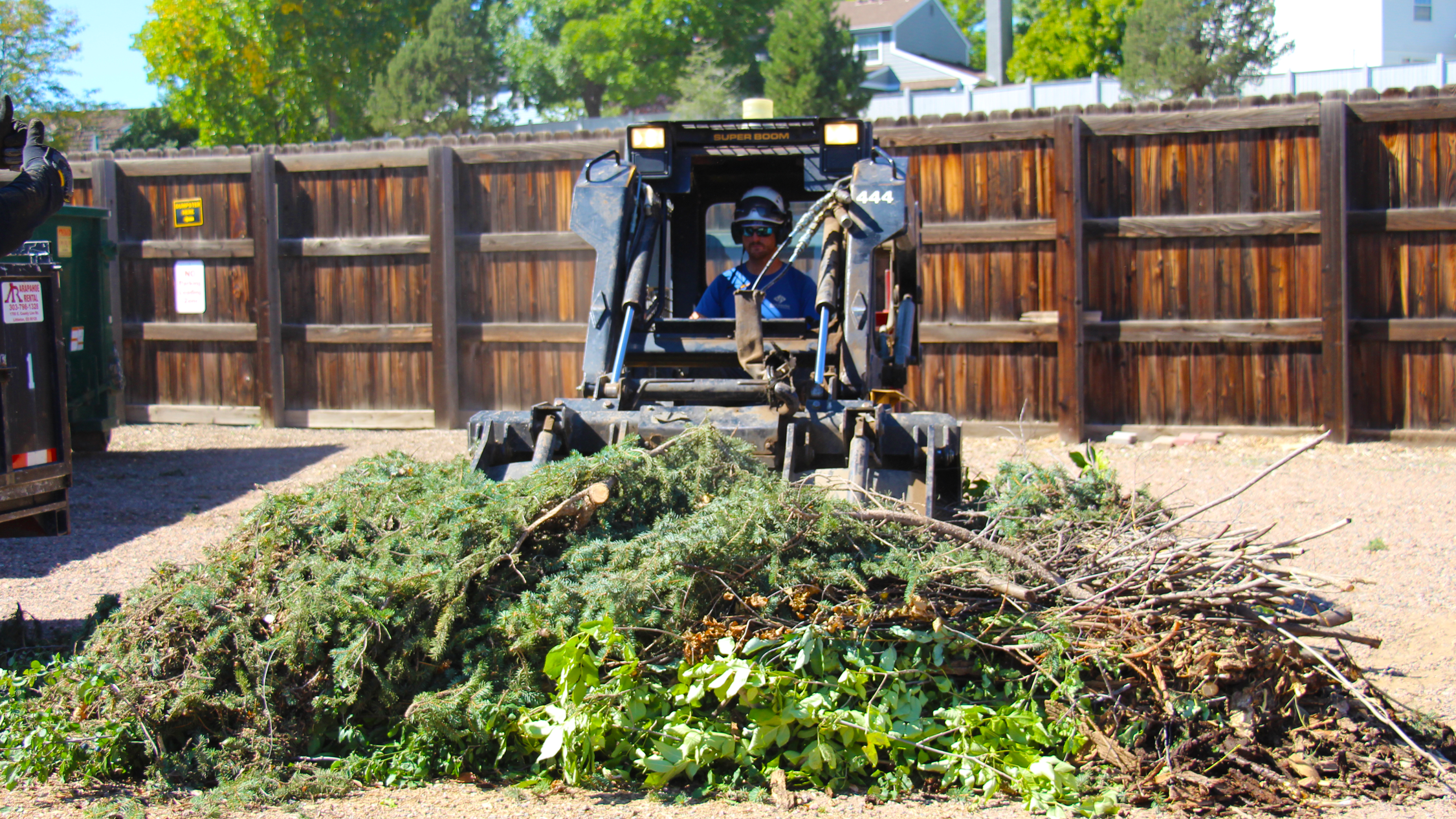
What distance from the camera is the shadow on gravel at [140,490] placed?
23.6ft

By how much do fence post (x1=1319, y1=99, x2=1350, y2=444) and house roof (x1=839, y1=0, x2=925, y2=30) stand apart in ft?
173

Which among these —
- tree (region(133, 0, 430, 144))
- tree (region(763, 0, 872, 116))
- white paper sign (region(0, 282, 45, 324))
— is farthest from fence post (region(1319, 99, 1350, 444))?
tree (region(133, 0, 430, 144))

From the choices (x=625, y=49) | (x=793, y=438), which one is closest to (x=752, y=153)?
(x=793, y=438)

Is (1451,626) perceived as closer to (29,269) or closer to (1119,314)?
(1119,314)

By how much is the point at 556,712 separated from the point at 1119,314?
7.89m

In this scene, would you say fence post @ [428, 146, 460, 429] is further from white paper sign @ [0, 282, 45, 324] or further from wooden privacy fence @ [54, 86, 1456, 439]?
white paper sign @ [0, 282, 45, 324]

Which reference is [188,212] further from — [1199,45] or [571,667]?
[1199,45]

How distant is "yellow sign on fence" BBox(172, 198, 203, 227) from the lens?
12164 mm

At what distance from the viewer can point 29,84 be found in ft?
92.3

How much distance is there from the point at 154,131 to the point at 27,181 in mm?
39458

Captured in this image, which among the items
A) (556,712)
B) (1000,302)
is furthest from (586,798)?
(1000,302)

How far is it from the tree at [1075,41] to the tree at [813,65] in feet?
36.7

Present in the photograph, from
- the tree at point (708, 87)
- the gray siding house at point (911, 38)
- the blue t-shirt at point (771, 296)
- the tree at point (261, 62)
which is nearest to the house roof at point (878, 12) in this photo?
the gray siding house at point (911, 38)

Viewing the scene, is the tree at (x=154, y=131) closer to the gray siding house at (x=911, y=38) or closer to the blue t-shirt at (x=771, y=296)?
the gray siding house at (x=911, y=38)
